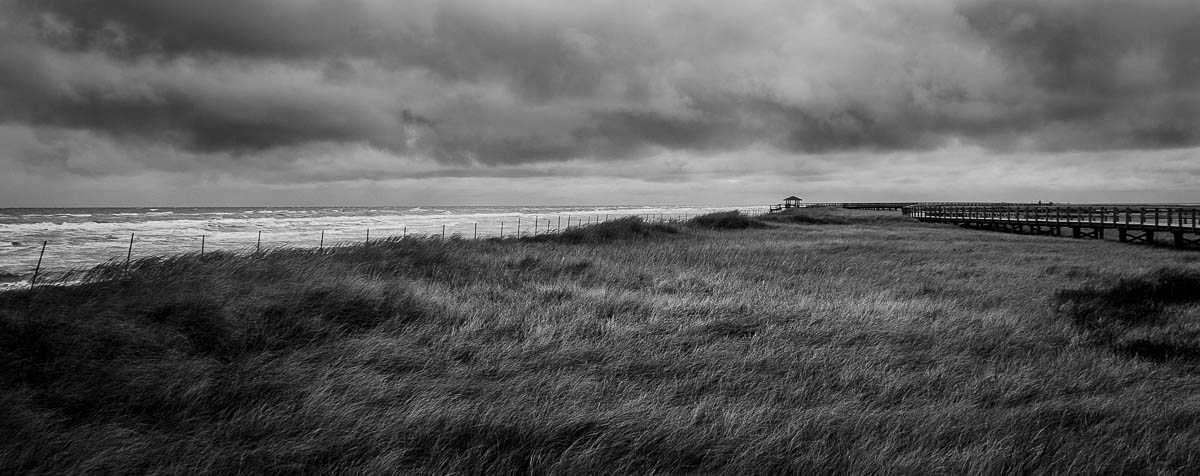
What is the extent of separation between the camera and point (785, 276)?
599 inches

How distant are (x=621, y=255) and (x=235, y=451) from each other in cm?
1555

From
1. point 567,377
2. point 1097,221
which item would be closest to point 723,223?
point 1097,221

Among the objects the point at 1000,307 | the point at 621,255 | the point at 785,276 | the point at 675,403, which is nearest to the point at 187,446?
the point at 675,403

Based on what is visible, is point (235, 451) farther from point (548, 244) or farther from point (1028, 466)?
point (548, 244)

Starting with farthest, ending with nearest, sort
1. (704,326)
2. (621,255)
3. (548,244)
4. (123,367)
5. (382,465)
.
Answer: (548,244) < (621,255) < (704,326) < (123,367) < (382,465)

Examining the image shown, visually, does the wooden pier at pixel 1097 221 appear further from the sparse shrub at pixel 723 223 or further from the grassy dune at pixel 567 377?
the grassy dune at pixel 567 377

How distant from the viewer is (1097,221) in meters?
33.9

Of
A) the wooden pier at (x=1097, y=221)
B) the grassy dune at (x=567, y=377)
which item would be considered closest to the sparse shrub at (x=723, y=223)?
the wooden pier at (x=1097, y=221)

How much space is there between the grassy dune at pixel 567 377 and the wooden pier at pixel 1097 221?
2348 centimetres

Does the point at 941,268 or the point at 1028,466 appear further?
the point at 941,268

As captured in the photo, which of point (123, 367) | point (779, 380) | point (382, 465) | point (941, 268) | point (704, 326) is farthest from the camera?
point (941, 268)

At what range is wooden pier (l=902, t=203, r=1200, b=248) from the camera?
2895cm

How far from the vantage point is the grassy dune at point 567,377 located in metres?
4.51

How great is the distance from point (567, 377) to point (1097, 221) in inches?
1572
